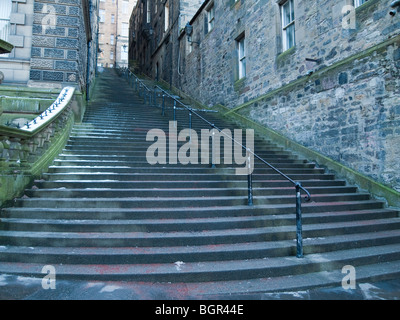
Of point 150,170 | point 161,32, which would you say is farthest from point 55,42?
point 161,32

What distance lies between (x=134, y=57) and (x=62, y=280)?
40.9 metres

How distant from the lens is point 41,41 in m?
8.52

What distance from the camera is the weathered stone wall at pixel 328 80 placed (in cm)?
626

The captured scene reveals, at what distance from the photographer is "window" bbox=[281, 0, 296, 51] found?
963 cm

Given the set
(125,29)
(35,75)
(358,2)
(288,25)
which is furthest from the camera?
(125,29)

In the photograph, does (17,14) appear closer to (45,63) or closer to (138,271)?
(45,63)

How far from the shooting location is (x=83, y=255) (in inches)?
144

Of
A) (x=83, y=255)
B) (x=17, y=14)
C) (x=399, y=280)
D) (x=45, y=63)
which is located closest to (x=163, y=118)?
(x=45, y=63)

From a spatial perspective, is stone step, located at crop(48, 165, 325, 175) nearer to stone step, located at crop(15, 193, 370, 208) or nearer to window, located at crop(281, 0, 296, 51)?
stone step, located at crop(15, 193, 370, 208)

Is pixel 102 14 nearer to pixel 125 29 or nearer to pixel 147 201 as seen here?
pixel 125 29

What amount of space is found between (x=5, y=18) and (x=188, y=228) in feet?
27.0

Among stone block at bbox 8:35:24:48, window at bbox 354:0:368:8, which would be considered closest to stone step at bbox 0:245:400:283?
window at bbox 354:0:368:8

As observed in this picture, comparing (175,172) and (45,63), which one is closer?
(175,172)

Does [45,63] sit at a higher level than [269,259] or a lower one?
higher
